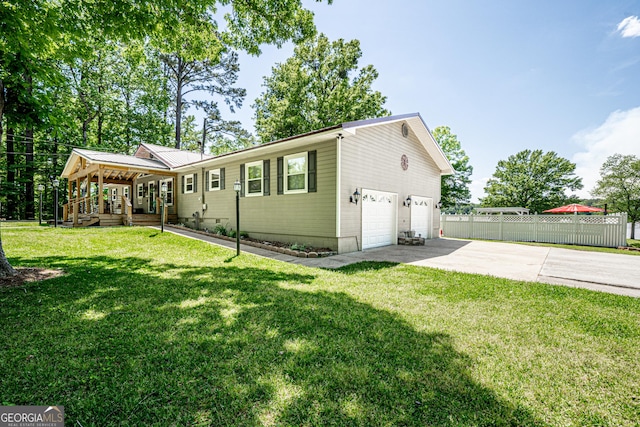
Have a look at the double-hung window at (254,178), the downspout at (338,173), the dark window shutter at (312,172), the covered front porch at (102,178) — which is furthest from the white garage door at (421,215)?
the covered front porch at (102,178)

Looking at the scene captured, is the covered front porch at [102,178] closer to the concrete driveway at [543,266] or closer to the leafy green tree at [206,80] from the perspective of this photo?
the leafy green tree at [206,80]

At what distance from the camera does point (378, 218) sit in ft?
33.1

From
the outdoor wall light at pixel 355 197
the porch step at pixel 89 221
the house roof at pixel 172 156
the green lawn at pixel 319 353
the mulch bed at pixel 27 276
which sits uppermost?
the house roof at pixel 172 156

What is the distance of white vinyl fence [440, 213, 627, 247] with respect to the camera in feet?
38.0

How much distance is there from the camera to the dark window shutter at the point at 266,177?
33.2 feet

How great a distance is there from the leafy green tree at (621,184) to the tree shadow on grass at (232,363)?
32836mm

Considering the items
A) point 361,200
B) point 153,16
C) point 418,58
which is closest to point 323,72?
point 418,58

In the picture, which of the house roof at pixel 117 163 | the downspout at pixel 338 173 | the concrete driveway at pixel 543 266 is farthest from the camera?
the house roof at pixel 117 163

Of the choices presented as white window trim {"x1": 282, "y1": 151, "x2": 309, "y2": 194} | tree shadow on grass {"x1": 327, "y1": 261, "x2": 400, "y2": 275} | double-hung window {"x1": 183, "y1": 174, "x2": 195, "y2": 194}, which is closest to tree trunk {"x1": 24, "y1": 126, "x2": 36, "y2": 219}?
double-hung window {"x1": 183, "y1": 174, "x2": 195, "y2": 194}

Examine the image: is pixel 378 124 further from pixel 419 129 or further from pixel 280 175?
pixel 280 175

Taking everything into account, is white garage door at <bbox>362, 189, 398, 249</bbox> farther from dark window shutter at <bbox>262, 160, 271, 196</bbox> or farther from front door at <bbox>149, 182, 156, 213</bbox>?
front door at <bbox>149, 182, 156, 213</bbox>

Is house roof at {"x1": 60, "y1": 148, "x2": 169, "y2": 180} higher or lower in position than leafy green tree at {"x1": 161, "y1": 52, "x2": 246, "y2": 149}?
lower

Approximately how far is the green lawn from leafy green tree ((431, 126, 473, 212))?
23.1m

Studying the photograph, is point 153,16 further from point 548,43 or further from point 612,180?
point 612,180
